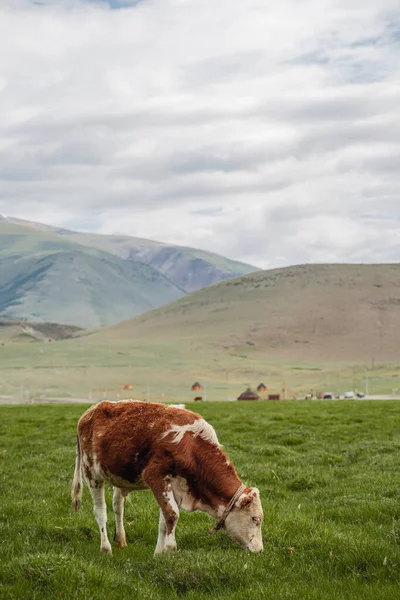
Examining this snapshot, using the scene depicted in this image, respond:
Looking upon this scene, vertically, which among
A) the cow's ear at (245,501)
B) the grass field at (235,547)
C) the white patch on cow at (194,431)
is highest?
the white patch on cow at (194,431)

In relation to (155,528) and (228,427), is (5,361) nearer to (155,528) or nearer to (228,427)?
(228,427)

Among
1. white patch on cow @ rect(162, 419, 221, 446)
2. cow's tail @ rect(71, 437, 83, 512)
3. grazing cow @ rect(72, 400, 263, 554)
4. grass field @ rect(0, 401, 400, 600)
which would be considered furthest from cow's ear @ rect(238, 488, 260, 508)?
cow's tail @ rect(71, 437, 83, 512)

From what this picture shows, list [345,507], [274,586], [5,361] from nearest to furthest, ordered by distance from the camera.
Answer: [274,586], [345,507], [5,361]

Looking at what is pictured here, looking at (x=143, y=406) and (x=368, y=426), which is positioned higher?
(x=143, y=406)

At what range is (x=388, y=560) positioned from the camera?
967 cm

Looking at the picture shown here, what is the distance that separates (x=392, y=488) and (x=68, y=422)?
18218 millimetres

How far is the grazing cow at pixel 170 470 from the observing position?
10.4 meters

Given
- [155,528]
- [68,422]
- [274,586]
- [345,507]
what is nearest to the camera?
[274,586]

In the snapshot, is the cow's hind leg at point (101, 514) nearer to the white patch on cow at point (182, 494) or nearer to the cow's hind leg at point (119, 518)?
the cow's hind leg at point (119, 518)

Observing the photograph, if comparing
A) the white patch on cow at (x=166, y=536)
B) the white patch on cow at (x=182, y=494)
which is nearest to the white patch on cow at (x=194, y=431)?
the white patch on cow at (x=182, y=494)

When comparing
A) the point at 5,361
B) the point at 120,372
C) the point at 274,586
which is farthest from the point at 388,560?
the point at 5,361

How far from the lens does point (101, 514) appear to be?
11078 mm

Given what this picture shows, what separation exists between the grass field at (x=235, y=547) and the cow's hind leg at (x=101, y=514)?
0.62 ft

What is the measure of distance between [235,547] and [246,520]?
0.75 metres
